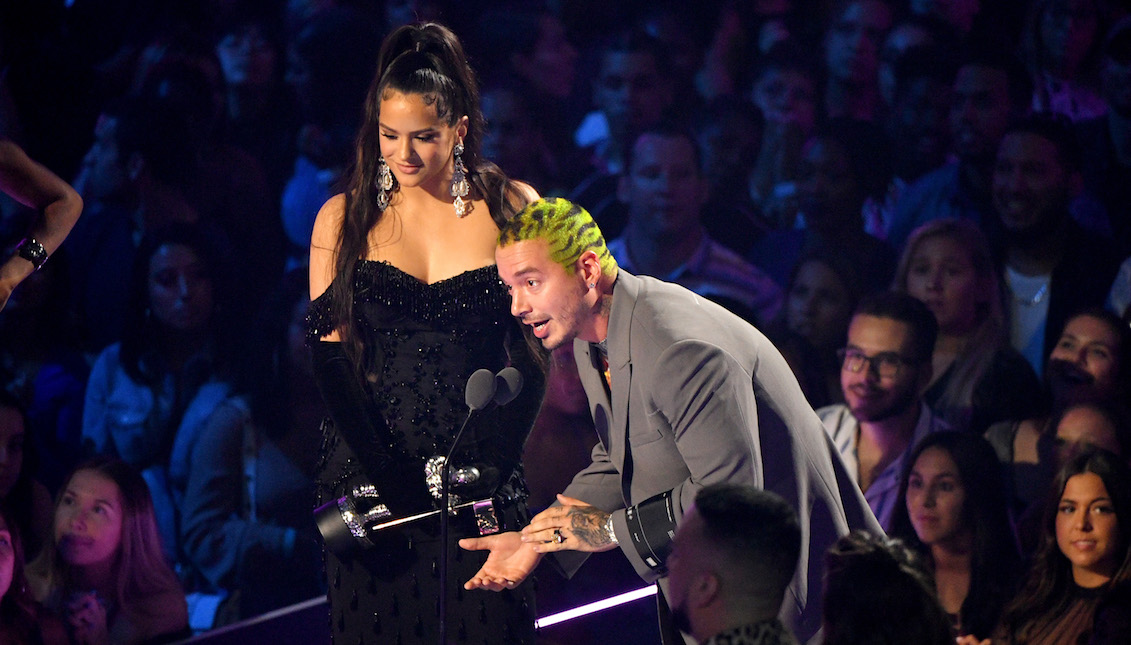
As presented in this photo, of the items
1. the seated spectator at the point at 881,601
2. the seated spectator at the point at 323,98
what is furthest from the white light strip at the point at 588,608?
Result: the seated spectator at the point at 323,98

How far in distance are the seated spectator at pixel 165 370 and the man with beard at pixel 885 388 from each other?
263cm

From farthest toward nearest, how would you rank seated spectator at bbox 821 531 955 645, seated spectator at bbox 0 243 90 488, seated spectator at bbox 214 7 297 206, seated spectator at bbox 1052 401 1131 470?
seated spectator at bbox 214 7 297 206 < seated spectator at bbox 1052 401 1131 470 < seated spectator at bbox 0 243 90 488 < seated spectator at bbox 821 531 955 645

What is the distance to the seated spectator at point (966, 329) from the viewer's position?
16.2 feet

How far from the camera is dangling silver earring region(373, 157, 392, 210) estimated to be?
2.66 m

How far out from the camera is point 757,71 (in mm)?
5598

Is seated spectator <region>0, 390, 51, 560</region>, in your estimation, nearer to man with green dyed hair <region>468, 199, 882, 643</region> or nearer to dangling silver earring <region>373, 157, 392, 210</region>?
dangling silver earring <region>373, 157, 392, 210</region>

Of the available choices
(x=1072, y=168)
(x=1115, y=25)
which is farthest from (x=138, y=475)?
(x=1115, y=25)

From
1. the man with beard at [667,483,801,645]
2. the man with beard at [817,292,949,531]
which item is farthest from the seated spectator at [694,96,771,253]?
the man with beard at [667,483,801,645]

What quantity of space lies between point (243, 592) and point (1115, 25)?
15.4 feet

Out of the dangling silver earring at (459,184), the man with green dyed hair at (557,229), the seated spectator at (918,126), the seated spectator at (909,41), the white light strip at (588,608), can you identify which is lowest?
the white light strip at (588,608)

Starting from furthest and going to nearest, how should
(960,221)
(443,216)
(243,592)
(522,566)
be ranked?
(960,221)
(243,592)
(443,216)
(522,566)

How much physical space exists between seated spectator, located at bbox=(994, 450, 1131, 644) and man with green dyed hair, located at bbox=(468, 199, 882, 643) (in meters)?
1.71

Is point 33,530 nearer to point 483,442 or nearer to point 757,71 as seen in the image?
point 483,442

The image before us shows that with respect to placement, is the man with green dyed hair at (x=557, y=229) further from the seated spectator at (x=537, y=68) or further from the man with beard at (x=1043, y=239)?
the man with beard at (x=1043, y=239)
